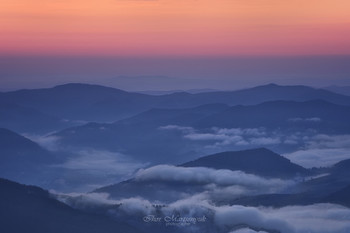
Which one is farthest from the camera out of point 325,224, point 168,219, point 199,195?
point 199,195

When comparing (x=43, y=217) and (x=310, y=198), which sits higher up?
(x=310, y=198)

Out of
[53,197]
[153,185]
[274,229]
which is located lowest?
[274,229]

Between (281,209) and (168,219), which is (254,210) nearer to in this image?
(281,209)

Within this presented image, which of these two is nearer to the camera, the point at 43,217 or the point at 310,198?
the point at 43,217

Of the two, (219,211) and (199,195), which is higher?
(199,195)

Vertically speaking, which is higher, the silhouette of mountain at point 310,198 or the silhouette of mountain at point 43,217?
the silhouette of mountain at point 310,198

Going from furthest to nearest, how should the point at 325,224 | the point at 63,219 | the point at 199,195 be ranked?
the point at 199,195 < the point at 63,219 < the point at 325,224

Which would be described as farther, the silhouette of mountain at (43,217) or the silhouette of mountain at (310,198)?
the silhouette of mountain at (310,198)

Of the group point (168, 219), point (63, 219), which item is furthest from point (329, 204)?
point (63, 219)
